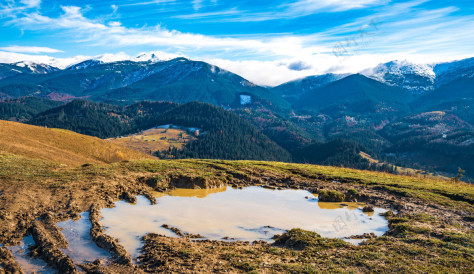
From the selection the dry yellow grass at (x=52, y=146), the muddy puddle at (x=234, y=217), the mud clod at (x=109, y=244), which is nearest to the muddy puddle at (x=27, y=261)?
the mud clod at (x=109, y=244)

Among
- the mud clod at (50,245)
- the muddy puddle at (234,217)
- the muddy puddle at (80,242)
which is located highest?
the mud clod at (50,245)

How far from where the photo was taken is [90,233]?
1648 cm

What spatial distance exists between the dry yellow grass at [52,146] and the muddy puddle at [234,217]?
25868 mm

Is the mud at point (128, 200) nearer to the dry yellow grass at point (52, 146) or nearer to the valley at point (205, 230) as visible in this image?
the valley at point (205, 230)

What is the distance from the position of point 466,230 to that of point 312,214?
9789mm

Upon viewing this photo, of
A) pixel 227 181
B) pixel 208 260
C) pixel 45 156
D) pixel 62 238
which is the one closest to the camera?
pixel 208 260

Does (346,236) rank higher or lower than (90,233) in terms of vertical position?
lower

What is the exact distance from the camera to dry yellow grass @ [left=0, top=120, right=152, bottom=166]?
137 ft

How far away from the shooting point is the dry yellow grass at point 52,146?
4169 centimetres

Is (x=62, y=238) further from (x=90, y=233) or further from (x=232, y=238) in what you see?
(x=232, y=238)

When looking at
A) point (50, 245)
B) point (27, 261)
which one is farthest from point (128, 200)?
point (27, 261)

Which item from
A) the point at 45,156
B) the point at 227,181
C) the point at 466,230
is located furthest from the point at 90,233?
the point at 45,156

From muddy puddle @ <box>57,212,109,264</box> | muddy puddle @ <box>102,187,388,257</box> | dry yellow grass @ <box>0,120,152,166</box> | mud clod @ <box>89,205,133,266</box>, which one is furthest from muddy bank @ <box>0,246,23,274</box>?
dry yellow grass @ <box>0,120,152,166</box>

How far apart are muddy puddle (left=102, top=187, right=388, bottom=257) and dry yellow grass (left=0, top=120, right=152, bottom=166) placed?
25868mm
